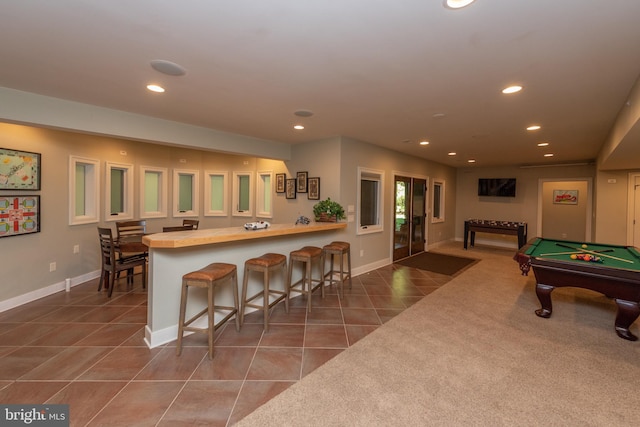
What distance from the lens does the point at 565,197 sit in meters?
8.23

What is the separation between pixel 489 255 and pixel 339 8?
7149 millimetres

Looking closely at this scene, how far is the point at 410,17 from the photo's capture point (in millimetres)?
1550

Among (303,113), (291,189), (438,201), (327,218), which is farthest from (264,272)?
(438,201)

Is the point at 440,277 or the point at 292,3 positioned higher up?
the point at 292,3

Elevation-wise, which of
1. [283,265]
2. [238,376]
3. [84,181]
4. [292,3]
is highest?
[292,3]

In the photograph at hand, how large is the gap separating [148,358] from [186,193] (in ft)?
14.6

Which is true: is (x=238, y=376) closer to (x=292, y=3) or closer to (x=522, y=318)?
(x=292, y=3)

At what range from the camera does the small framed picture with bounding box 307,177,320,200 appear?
484 cm

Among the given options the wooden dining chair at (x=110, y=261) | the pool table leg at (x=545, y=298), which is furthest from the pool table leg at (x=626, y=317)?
the wooden dining chair at (x=110, y=261)

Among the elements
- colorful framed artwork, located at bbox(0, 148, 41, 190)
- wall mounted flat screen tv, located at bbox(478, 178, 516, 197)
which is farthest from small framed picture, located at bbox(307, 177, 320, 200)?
wall mounted flat screen tv, located at bbox(478, 178, 516, 197)

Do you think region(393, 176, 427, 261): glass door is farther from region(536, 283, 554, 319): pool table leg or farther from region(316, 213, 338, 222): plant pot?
region(536, 283, 554, 319): pool table leg

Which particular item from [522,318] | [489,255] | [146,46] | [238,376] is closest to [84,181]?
[146,46]

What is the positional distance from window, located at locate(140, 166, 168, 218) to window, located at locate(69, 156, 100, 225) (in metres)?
0.91

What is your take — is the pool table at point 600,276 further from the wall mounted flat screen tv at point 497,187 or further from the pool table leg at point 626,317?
the wall mounted flat screen tv at point 497,187
